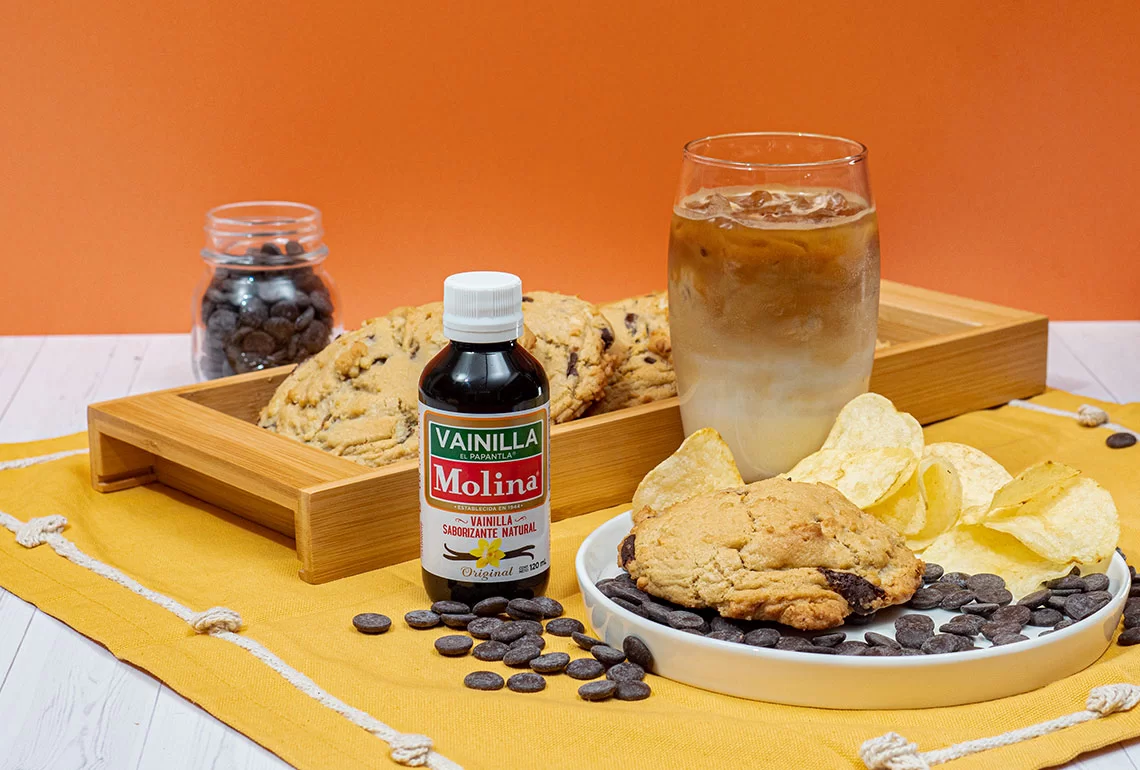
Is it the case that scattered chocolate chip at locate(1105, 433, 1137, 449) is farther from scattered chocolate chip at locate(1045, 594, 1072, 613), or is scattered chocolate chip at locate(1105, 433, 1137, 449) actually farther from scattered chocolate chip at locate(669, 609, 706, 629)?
scattered chocolate chip at locate(669, 609, 706, 629)

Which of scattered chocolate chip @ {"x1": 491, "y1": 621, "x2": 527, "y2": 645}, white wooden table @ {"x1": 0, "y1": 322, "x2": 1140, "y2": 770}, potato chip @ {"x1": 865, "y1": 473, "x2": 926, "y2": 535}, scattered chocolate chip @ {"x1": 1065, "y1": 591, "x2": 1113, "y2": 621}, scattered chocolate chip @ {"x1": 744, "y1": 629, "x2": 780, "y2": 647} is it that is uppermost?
potato chip @ {"x1": 865, "y1": 473, "x2": 926, "y2": 535}

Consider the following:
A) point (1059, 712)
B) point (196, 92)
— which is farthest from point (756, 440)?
point (196, 92)

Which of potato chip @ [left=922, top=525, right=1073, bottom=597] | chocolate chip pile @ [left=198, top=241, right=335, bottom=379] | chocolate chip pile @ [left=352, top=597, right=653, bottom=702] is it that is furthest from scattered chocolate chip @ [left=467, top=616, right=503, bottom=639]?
chocolate chip pile @ [left=198, top=241, right=335, bottom=379]

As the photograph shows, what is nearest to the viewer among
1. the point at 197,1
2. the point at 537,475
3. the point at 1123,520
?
the point at 537,475

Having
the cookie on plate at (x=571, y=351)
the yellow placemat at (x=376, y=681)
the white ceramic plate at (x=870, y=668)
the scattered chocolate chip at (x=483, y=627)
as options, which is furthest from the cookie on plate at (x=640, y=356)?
the white ceramic plate at (x=870, y=668)

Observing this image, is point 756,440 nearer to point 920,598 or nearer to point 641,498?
point 641,498

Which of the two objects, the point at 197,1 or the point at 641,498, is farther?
the point at 197,1
